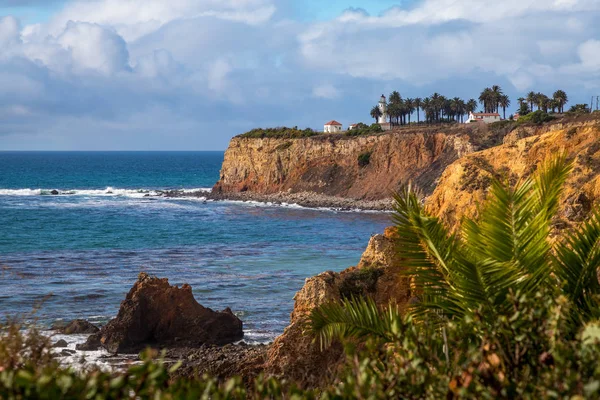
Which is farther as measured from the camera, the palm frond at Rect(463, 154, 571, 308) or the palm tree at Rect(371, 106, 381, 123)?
the palm tree at Rect(371, 106, 381, 123)

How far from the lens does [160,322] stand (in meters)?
25.7

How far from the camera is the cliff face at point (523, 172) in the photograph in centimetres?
1476

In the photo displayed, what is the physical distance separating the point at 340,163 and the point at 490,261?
303 ft

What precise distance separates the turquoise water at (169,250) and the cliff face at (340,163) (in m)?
10.3

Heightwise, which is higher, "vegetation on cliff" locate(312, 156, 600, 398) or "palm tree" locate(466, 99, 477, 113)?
"palm tree" locate(466, 99, 477, 113)

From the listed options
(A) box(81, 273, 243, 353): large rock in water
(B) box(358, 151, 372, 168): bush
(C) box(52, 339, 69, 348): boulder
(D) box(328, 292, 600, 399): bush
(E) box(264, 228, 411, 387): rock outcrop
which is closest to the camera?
(D) box(328, 292, 600, 399): bush

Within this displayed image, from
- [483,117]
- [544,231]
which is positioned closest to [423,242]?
[544,231]

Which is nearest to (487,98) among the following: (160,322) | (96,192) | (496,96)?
(496,96)

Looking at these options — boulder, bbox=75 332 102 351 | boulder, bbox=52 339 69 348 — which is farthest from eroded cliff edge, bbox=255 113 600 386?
boulder, bbox=52 339 69 348

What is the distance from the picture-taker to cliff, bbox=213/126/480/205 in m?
92.1

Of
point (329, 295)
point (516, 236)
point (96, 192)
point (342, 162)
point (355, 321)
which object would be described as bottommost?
point (96, 192)

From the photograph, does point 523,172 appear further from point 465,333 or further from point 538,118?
point 538,118

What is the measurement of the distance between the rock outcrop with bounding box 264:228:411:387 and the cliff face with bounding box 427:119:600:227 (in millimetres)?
1506

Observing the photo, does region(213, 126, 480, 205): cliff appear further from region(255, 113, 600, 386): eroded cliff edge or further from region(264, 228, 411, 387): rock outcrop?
region(264, 228, 411, 387): rock outcrop
